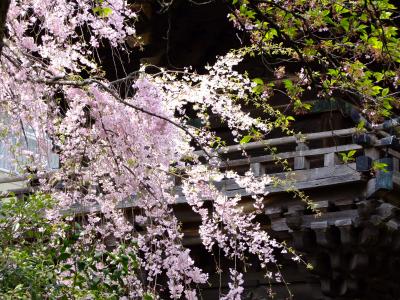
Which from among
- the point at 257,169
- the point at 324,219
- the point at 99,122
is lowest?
the point at 324,219

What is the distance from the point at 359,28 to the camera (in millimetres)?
6125

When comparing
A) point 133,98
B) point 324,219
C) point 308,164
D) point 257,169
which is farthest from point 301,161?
point 133,98

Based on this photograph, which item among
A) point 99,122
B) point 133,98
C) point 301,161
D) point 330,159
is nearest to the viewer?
point 99,122

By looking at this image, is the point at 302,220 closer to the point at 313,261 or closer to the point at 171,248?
the point at 313,261

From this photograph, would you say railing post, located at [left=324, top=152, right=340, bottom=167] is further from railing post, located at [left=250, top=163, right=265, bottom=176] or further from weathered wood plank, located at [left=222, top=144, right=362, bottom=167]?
railing post, located at [left=250, top=163, right=265, bottom=176]

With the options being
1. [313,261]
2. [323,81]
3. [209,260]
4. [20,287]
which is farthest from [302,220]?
[20,287]

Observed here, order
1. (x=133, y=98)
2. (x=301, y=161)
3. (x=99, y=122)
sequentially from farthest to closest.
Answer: (x=301, y=161) → (x=133, y=98) → (x=99, y=122)

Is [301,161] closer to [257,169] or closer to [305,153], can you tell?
[305,153]

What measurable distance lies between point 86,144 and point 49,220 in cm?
79

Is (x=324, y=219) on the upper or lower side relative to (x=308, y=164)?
lower

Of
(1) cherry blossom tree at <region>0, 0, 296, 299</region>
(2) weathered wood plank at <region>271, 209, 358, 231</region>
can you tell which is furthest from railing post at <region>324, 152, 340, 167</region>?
(1) cherry blossom tree at <region>0, 0, 296, 299</region>

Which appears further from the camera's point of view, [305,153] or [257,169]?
[257,169]

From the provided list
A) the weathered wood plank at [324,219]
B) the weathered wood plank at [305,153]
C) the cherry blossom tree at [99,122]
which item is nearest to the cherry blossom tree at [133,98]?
the cherry blossom tree at [99,122]

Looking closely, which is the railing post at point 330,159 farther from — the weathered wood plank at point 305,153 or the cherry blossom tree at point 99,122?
the cherry blossom tree at point 99,122
